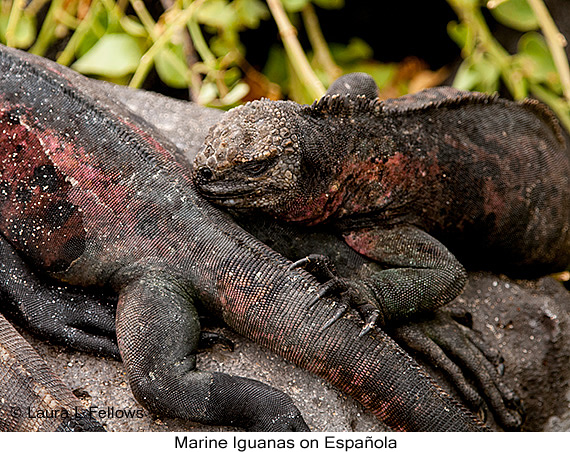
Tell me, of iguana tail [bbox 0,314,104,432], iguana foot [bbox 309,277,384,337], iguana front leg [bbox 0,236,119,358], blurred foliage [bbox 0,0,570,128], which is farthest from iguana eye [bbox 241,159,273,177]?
blurred foliage [bbox 0,0,570,128]

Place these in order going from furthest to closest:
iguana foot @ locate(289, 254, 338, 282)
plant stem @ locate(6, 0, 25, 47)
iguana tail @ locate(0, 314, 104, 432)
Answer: plant stem @ locate(6, 0, 25, 47) → iguana foot @ locate(289, 254, 338, 282) → iguana tail @ locate(0, 314, 104, 432)

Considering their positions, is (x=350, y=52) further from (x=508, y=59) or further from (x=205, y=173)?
(x=205, y=173)

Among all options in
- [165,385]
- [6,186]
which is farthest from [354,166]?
[6,186]

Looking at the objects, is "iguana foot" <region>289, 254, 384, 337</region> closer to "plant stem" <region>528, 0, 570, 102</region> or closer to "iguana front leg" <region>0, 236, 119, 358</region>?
"iguana front leg" <region>0, 236, 119, 358</region>

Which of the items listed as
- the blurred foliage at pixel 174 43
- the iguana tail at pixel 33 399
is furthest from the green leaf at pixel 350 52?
the iguana tail at pixel 33 399

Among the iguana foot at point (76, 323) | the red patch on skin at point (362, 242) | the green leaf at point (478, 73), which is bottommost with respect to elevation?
the iguana foot at point (76, 323)

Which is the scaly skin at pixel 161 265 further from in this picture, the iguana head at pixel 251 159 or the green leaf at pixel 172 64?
the green leaf at pixel 172 64

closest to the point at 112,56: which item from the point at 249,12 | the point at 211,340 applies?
the point at 249,12
